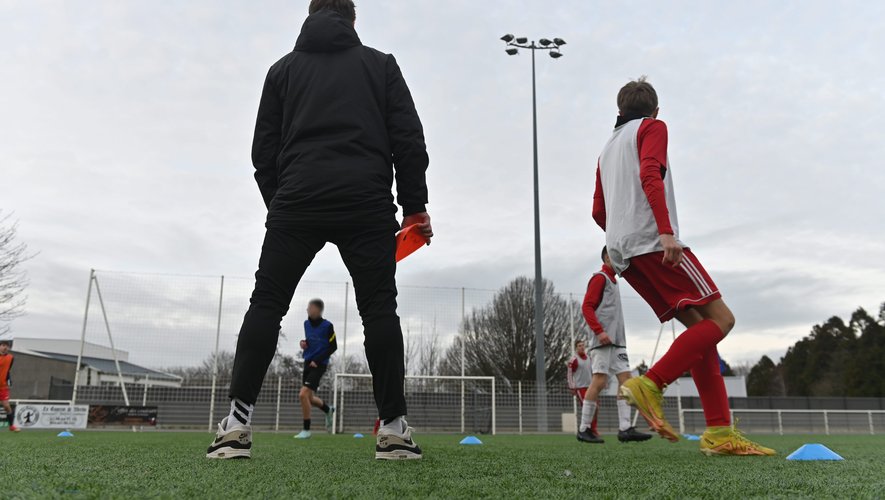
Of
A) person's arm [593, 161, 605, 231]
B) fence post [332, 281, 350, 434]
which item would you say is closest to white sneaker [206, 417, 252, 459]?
person's arm [593, 161, 605, 231]

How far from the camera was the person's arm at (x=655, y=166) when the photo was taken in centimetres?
323

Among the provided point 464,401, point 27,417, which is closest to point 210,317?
Result: point 27,417

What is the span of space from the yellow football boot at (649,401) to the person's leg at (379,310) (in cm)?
114

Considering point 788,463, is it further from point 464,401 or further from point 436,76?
point 464,401

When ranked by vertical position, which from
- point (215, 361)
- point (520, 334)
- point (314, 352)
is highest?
point (520, 334)

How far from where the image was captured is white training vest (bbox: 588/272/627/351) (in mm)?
7020

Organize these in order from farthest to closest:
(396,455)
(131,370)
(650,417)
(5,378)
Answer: (131,370) < (5,378) < (650,417) < (396,455)

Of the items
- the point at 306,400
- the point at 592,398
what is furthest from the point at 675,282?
the point at 306,400

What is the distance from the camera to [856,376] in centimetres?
4303

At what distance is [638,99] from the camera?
12.6 ft

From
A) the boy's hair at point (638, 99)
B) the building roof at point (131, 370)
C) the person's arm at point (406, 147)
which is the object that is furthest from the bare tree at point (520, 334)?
the person's arm at point (406, 147)

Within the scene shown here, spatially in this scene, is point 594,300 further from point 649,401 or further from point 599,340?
point 649,401

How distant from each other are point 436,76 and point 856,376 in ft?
145

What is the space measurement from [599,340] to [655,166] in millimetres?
3771
